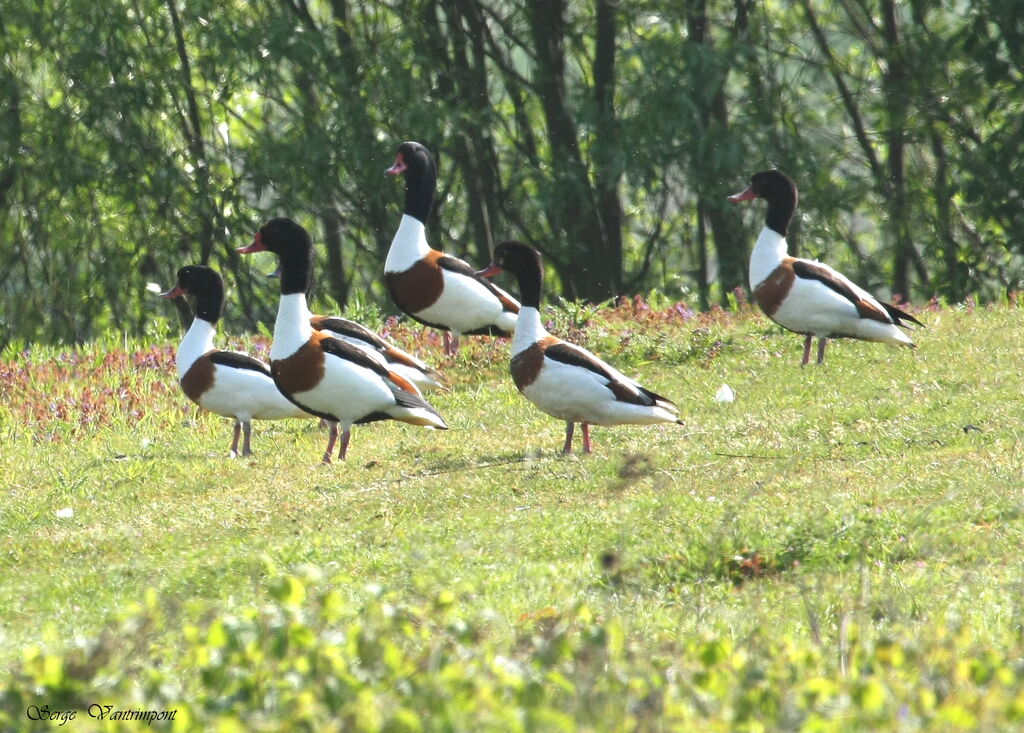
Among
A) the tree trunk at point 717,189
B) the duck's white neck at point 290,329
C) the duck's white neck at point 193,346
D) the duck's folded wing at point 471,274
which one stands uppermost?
the tree trunk at point 717,189

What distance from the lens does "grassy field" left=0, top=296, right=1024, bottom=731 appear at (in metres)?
4.01

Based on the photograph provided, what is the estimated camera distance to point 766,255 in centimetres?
1246

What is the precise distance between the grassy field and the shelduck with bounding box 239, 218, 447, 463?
0.31 meters

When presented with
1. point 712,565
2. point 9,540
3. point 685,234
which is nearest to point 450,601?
point 712,565

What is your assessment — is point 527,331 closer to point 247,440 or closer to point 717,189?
point 247,440

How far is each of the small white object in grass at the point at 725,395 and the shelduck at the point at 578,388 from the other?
1914mm

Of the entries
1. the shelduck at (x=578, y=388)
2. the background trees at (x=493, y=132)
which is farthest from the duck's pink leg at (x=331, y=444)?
the background trees at (x=493, y=132)

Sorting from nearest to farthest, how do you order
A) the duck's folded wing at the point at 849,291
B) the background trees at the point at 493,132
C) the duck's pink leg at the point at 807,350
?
the duck's folded wing at the point at 849,291
the duck's pink leg at the point at 807,350
the background trees at the point at 493,132

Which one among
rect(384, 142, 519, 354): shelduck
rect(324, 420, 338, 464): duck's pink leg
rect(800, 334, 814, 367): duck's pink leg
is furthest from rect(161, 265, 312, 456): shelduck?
rect(800, 334, 814, 367): duck's pink leg

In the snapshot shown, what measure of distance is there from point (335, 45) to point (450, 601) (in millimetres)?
16307

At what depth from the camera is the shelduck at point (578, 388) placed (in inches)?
357

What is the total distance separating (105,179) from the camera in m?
19.9

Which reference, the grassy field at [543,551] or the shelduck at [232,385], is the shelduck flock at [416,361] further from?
the grassy field at [543,551]

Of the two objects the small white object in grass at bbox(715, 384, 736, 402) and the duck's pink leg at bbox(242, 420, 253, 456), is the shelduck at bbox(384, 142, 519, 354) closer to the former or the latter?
the small white object in grass at bbox(715, 384, 736, 402)
